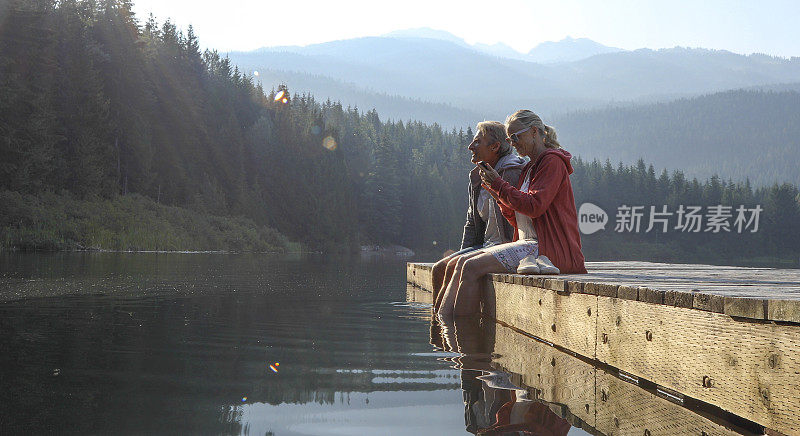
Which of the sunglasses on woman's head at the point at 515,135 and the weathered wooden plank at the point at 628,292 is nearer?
the weathered wooden plank at the point at 628,292

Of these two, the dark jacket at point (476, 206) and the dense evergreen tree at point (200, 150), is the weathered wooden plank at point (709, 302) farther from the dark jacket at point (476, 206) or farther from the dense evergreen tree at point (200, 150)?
the dense evergreen tree at point (200, 150)

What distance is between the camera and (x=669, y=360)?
11.3 feet

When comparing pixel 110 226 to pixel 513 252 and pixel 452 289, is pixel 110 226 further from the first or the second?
pixel 513 252

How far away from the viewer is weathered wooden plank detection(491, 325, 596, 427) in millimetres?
3279

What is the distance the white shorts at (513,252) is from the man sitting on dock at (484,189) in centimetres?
82

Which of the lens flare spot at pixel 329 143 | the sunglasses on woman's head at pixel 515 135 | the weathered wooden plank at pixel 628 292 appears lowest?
the weathered wooden plank at pixel 628 292

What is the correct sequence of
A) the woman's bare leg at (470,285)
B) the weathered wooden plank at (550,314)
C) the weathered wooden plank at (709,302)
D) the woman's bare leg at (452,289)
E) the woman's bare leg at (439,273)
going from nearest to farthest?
the weathered wooden plank at (709,302)
the weathered wooden plank at (550,314)
the woman's bare leg at (470,285)
the woman's bare leg at (452,289)
the woman's bare leg at (439,273)

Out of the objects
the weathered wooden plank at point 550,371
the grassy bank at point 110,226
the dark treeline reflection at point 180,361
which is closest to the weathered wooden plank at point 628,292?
the weathered wooden plank at point 550,371

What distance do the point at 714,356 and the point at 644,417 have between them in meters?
0.36

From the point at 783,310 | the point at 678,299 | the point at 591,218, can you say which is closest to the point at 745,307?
the point at 783,310

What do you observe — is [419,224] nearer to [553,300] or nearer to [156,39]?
[156,39]

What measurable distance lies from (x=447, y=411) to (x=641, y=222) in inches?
5468

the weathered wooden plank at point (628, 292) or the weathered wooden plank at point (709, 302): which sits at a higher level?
the weathered wooden plank at point (709, 302)

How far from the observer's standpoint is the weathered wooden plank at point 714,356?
2.56m
